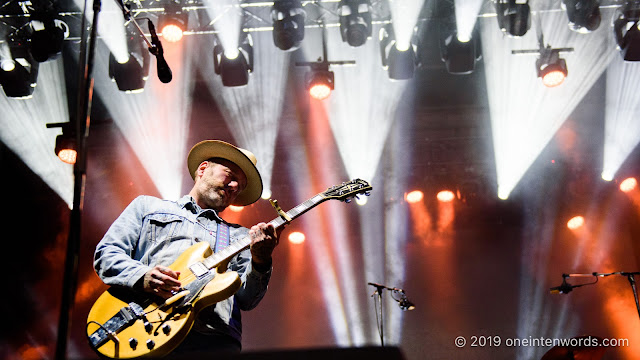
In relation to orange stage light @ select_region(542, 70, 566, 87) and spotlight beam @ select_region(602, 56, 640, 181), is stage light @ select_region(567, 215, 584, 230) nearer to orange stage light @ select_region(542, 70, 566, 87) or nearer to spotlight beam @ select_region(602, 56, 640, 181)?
spotlight beam @ select_region(602, 56, 640, 181)

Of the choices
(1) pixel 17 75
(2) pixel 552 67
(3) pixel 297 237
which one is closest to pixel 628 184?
(2) pixel 552 67

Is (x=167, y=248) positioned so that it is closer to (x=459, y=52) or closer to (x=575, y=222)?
(x=459, y=52)

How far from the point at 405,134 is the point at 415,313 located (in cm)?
315

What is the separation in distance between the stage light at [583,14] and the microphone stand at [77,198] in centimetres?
511

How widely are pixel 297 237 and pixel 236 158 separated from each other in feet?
17.7

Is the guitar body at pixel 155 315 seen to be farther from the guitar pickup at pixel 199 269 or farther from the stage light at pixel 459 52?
the stage light at pixel 459 52

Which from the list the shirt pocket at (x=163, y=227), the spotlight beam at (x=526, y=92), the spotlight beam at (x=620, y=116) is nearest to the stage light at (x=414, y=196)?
the spotlight beam at (x=526, y=92)

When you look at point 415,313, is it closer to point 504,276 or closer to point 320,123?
point 504,276

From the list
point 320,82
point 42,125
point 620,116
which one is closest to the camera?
point 320,82

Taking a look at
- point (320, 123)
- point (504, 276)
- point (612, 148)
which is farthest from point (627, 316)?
point (320, 123)

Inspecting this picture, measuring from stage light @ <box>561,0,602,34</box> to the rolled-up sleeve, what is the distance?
502 centimetres

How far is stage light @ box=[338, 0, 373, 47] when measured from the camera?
5.50m

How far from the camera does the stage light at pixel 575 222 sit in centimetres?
843

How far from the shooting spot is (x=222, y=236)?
9.45 ft
